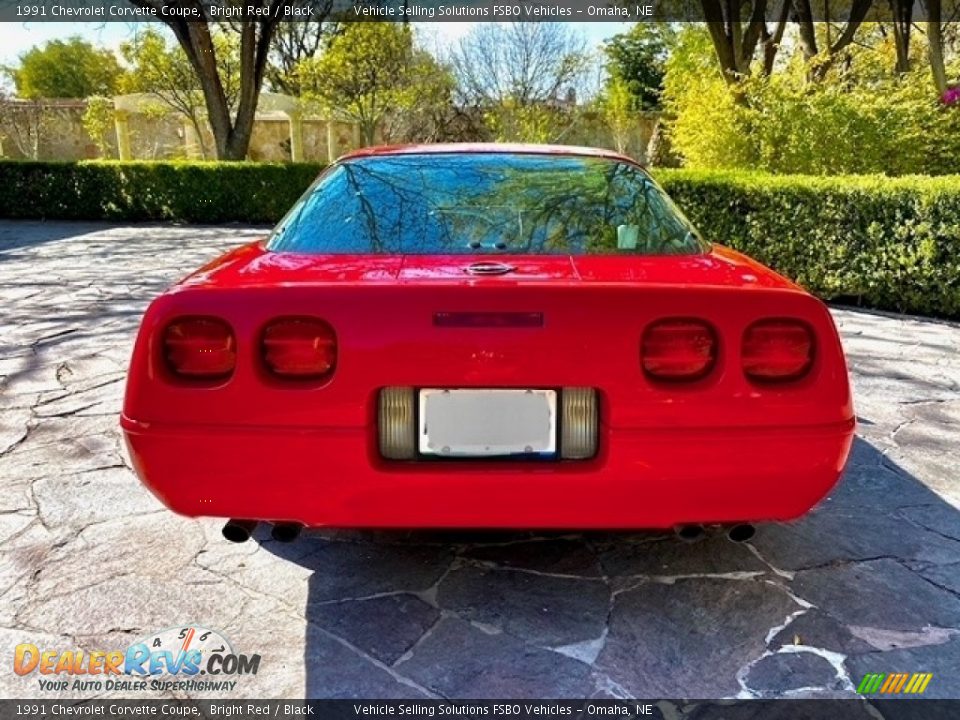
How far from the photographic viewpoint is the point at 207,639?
1938 mm

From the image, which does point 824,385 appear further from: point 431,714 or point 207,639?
point 207,639

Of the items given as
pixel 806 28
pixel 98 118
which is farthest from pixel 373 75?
pixel 806 28

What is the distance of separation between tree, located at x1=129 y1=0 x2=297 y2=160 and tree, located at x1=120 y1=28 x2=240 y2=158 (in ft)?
11.0

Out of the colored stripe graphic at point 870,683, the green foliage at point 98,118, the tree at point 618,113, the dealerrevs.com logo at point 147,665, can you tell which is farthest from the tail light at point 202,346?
the green foliage at point 98,118

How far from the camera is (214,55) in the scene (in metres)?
15.1

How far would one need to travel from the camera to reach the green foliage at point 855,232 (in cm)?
570

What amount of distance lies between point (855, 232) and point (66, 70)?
4078 cm

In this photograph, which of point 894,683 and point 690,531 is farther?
point 690,531

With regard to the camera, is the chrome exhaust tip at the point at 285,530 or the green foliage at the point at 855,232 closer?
the chrome exhaust tip at the point at 285,530

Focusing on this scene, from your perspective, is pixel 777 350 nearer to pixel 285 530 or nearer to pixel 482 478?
pixel 482 478

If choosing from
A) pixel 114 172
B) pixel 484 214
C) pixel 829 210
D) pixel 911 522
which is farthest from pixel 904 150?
pixel 114 172

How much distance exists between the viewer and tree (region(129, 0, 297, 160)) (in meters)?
14.0

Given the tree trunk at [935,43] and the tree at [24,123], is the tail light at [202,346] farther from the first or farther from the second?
the tree at [24,123]

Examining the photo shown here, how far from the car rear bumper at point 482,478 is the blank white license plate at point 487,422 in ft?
0.14
